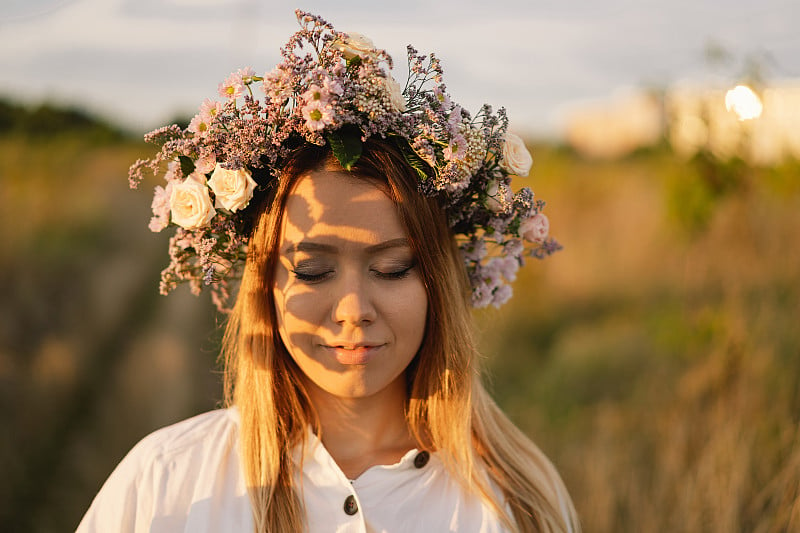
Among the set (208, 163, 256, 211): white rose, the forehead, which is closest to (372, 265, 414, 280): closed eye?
the forehead

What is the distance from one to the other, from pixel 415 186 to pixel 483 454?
964 mm

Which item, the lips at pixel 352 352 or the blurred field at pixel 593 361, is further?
the blurred field at pixel 593 361

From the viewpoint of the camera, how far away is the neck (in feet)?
8.30

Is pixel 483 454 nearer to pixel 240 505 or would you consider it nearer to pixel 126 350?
pixel 240 505

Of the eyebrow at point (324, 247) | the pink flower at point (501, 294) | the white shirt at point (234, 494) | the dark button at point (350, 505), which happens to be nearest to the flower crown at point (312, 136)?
the eyebrow at point (324, 247)

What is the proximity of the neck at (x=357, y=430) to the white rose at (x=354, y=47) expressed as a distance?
3.69 feet

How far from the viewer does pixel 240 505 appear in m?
2.31

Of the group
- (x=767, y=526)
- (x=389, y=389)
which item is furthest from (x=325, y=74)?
(x=767, y=526)

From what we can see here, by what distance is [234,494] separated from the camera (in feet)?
7.64

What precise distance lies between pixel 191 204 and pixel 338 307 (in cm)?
56

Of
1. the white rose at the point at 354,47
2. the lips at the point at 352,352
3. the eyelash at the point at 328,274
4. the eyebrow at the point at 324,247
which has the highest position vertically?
the white rose at the point at 354,47

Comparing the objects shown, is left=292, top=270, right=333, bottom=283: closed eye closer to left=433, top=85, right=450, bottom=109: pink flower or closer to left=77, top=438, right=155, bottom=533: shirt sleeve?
left=433, top=85, right=450, bottom=109: pink flower

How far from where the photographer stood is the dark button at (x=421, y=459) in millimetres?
2471

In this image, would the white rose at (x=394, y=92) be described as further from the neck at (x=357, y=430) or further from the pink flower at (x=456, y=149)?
the neck at (x=357, y=430)
